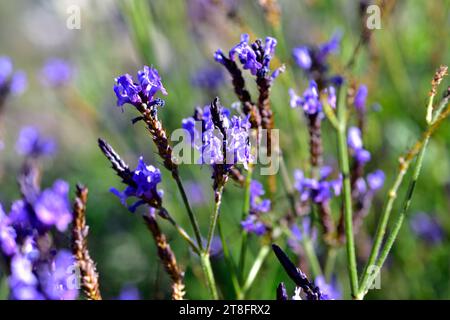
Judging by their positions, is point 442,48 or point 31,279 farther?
point 442,48

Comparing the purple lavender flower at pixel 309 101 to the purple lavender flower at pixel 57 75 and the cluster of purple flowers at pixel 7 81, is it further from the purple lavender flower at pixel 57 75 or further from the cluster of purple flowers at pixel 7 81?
the purple lavender flower at pixel 57 75

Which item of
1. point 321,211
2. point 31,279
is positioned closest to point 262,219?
point 321,211

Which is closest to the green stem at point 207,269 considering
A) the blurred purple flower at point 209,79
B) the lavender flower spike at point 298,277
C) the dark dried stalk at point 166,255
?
the dark dried stalk at point 166,255

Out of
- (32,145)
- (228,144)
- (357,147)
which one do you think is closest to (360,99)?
(357,147)

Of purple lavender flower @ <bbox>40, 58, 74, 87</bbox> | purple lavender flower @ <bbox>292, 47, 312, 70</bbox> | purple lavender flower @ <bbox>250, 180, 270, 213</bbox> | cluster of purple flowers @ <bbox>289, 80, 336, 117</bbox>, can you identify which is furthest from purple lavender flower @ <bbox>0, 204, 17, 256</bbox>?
purple lavender flower @ <bbox>40, 58, 74, 87</bbox>

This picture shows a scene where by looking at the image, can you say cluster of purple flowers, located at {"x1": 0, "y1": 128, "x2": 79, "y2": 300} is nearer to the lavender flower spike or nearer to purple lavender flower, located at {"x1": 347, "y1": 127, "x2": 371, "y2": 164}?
the lavender flower spike
